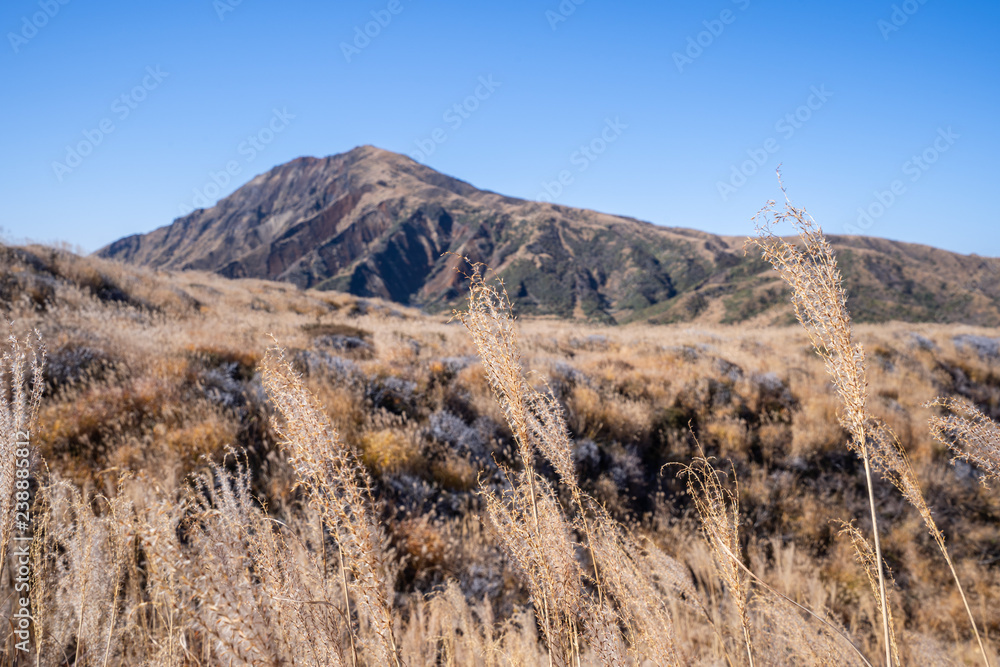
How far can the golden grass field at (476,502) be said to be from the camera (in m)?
1.48

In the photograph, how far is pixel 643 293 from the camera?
3853 inches

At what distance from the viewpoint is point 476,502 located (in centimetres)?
509

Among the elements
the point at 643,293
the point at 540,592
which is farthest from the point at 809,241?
the point at 643,293

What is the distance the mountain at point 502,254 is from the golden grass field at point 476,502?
58.6 m

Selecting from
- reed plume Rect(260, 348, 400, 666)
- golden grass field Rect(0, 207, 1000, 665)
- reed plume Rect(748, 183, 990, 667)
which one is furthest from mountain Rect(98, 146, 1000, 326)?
reed plume Rect(260, 348, 400, 666)

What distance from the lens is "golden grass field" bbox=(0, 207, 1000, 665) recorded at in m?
1.48

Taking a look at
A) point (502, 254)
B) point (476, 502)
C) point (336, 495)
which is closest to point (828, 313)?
point (336, 495)

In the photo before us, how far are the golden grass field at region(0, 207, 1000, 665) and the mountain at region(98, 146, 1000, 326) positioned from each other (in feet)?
192

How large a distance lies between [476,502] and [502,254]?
381ft

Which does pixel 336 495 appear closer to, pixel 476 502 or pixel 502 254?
pixel 476 502

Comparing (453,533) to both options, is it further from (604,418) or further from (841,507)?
(841,507)

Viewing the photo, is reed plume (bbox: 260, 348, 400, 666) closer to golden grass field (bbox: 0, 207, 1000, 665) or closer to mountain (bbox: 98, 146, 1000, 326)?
golden grass field (bbox: 0, 207, 1000, 665)

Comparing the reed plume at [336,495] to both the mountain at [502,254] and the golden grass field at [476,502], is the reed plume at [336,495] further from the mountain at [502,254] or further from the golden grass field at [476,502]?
the mountain at [502,254]

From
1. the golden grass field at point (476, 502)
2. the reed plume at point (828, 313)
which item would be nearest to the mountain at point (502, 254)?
the golden grass field at point (476, 502)
